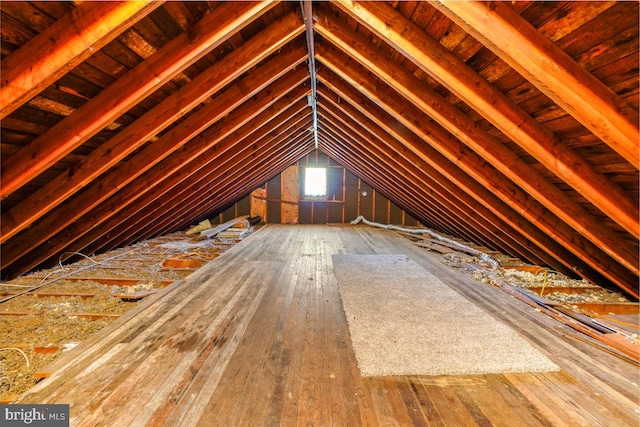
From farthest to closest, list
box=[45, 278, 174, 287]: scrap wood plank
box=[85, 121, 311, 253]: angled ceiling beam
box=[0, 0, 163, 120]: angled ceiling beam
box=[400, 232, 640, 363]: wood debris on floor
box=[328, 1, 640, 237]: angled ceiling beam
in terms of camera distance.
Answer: box=[85, 121, 311, 253]: angled ceiling beam
box=[45, 278, 174, 287]: scrap wood plank
box=[400, 232, 640, 363]: wood debris on floor
box=[328, 1, 640, 237]: angled ceiling beam
box=[0, 0, 163, 120]: angled ceiling beam

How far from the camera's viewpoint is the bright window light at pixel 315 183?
1051 centimetres

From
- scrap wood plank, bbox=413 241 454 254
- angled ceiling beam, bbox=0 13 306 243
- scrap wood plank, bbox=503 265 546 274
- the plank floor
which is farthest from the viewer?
scrap wood plank, bbox=413 241 454 254

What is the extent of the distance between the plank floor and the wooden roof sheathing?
3.97ft

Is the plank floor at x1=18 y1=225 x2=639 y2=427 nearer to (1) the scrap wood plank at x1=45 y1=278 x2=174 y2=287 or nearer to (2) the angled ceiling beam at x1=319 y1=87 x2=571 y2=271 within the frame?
(1) the scrap wood plank at x1=45 y1=278 x2=174 y2=287

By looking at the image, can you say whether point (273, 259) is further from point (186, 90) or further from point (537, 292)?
point (537, 292)

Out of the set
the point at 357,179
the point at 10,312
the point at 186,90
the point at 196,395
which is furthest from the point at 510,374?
the point at 357,179

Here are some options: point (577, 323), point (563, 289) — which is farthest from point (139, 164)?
point (563, 289)

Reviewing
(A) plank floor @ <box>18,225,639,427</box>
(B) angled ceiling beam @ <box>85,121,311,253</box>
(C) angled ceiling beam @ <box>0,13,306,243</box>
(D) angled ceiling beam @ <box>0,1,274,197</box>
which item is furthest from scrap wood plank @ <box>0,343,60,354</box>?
(B) angled ceiling beam @ <box>85,121,311,253</box>

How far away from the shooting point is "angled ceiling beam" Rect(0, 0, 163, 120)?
1.38 meters

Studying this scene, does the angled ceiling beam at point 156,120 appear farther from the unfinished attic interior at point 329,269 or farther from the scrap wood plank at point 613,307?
the scrap wood plank at point 613,307

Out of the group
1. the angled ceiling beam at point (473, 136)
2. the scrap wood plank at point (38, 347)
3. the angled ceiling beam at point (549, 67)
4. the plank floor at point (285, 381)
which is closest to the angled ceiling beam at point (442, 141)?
the angled ceiling beam at point (473, 136)

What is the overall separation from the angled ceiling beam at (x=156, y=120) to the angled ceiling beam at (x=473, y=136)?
399 millimetres

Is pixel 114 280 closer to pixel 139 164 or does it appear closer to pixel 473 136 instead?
pixel 139 164

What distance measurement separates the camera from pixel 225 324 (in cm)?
253
